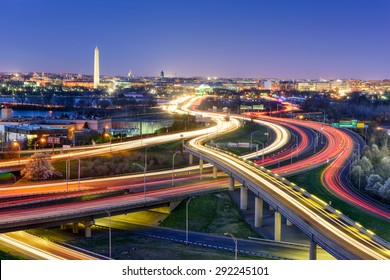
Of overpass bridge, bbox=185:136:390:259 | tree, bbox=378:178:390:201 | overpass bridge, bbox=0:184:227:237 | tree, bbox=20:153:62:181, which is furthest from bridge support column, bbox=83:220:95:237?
tree, bbox=378:178:390:201

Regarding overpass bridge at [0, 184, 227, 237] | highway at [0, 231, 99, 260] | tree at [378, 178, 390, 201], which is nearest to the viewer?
highway at [0, 231, 99, 260]

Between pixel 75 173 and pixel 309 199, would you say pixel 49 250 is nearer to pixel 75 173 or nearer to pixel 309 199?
pixel 309 199

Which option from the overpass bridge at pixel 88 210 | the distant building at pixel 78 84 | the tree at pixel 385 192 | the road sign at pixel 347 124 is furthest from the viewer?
the distant building at pixel 78 84

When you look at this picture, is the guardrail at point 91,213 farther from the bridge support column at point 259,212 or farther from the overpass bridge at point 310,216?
the bridge support column at point 259,212

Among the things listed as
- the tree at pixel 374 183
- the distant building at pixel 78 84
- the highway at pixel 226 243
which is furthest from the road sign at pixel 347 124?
the distant building at pixel 78 84

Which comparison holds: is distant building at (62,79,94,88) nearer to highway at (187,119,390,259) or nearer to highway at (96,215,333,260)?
highway at (187,119,390,259)

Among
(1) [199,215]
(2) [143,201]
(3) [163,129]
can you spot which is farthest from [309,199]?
(3) [163,129]

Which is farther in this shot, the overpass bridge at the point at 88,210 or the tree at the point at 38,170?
the tree at the point at 38,170

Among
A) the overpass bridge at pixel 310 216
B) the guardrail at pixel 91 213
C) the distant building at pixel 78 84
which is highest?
the distant building at pixel 78 84

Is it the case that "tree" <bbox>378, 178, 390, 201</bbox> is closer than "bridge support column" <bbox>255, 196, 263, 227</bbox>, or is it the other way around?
"bridge support column" <bbox>255, 196, 263, 227</bbox>
